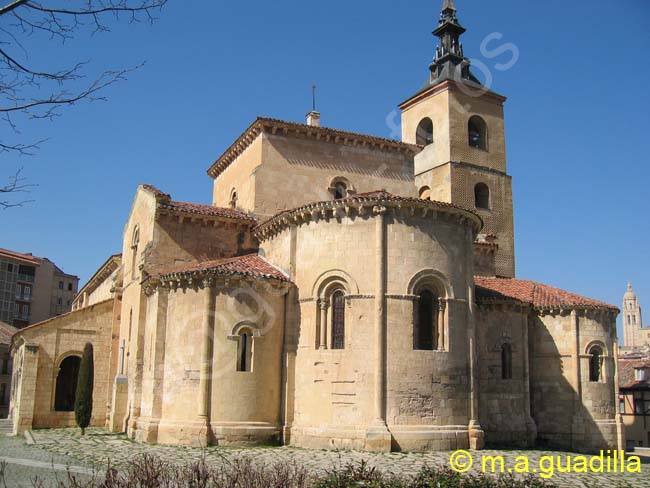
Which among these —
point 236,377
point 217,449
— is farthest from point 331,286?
point 217,449

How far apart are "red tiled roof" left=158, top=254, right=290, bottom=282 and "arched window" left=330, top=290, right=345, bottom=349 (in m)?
1.60

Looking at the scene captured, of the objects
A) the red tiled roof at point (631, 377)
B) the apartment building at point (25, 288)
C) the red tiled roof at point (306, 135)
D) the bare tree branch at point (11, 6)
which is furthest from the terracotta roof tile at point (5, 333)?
the bare tree branch at point (11, 6)

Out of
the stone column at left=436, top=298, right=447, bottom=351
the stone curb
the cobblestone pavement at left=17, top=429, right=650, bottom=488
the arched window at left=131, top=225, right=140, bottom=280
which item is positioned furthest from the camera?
the arched window at left=131, top=225, right=140, bottom=280

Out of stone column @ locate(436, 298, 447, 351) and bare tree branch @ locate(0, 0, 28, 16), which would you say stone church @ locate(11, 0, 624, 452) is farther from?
bare tree branch @ locate(0, 0, 28, 16)

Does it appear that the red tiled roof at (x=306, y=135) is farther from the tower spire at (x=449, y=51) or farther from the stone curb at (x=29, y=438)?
the stone curb at (x=29, y=438)

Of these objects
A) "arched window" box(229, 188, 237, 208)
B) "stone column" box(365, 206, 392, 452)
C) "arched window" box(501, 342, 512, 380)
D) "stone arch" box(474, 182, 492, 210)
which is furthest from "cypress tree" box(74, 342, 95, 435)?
"stone arch" box(474, 182, 492, 210)

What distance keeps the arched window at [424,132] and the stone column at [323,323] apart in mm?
16396

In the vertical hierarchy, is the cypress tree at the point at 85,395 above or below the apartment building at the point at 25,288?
below

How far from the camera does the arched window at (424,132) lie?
106ft

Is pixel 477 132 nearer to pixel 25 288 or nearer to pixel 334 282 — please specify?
pixel 334 282

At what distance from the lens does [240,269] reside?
1856 cm

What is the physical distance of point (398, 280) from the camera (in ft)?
57.8

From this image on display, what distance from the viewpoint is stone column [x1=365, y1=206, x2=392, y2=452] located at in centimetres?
1631

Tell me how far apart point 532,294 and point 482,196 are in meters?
9.56
